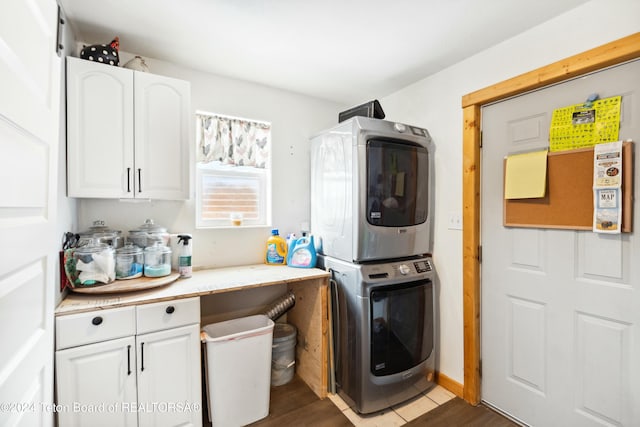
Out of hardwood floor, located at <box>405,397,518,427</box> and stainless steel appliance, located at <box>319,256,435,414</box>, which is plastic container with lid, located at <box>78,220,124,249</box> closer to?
stainless steel appliance, located at <box>319,256,435,414</box>

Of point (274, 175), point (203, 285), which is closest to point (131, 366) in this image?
point (203, 285)

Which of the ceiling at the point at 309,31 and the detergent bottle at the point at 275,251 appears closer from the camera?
the ceiling at the point at 309,31

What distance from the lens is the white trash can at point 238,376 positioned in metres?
1.68

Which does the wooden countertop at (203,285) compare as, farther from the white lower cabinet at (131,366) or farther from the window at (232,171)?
the window at (232,171)

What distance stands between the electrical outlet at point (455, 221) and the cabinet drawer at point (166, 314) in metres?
1.76

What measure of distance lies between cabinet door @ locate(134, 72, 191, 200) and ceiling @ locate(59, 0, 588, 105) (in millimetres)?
306

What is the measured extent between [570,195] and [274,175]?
6.63 feet

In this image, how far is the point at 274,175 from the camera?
8.36 ft

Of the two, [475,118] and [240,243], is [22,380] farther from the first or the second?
[475,118]

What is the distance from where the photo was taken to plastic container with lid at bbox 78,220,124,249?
1.68 m

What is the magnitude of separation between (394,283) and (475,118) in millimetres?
1235

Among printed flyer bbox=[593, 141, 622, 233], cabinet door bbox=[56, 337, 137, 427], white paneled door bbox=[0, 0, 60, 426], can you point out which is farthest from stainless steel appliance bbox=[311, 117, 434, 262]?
white paneled door bbox=[0, 0, 60, 426]

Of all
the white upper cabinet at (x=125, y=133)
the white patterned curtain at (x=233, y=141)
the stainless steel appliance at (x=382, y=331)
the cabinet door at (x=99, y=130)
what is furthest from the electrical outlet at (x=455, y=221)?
the cabinet door at (x=99, y=130)

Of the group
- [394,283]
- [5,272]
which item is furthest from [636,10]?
[5,272]
